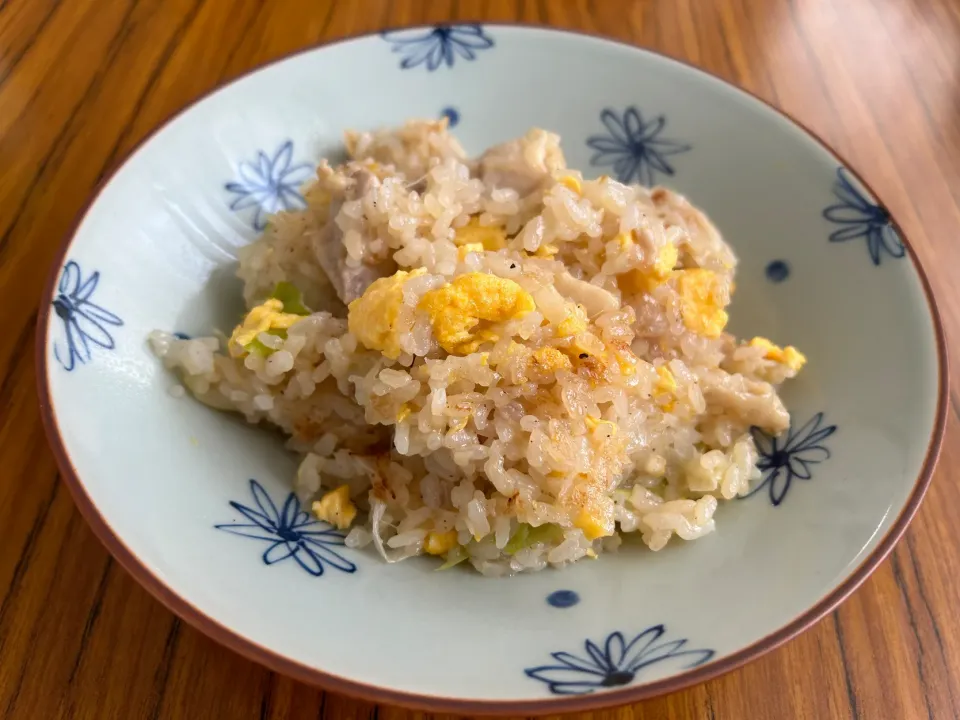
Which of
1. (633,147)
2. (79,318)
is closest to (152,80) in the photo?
(79,318)

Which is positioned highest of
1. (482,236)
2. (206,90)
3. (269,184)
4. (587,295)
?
(206,90)

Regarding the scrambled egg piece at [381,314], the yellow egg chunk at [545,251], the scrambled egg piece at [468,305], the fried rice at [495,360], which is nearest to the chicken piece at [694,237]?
the fried rice at [495,360]

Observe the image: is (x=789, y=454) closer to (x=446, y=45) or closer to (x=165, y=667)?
(x=165, y=667)

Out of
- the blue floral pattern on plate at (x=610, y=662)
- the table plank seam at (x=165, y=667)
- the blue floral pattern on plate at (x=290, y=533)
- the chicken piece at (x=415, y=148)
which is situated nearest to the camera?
the blue floral pattern on plate at (x=610, y=662)

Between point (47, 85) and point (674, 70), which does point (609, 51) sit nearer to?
point (674, 70)

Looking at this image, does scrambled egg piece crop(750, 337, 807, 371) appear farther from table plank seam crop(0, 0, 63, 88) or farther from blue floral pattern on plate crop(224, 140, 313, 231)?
table plank seam crop(0, 0, 63, 88)

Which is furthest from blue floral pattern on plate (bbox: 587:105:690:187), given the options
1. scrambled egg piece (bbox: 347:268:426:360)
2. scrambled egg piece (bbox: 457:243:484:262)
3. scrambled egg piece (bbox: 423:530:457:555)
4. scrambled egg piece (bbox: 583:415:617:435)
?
scrambled egg piece (bbox: 423:530:457:555)

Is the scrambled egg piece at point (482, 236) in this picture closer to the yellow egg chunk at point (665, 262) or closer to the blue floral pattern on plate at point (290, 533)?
the yellow egg chunk at point (665, 262)
